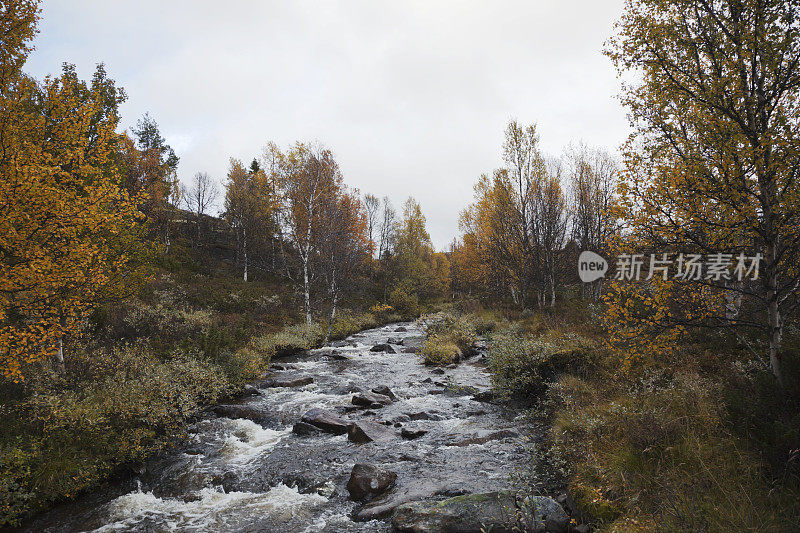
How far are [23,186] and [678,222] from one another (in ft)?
39.5

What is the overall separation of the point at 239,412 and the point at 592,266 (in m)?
23.6

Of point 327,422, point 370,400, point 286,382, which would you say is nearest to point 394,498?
point 327,422

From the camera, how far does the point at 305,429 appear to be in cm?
962

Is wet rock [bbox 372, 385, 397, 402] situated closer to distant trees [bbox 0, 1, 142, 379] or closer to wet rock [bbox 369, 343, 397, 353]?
wet rock [bbox 369, 343, 397, 353]

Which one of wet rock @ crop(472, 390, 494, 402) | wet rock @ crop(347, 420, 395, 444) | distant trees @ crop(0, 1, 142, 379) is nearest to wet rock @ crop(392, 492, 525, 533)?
wet rock @ crop(347, 420, 395, 444)

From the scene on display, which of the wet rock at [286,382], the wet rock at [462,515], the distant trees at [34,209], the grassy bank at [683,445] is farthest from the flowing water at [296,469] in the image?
the distant trees at [34,209]

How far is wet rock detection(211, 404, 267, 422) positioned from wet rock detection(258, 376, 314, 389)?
2543mm

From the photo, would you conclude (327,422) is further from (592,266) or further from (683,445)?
(592,266)

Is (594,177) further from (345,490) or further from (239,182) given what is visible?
(239,182)

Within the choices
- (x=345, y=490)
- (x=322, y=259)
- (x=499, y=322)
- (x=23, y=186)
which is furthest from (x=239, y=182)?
(x=345, y=490)

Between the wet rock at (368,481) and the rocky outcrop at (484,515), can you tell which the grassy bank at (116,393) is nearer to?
the wet rock at (368,481)

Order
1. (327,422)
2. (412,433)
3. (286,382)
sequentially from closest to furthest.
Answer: (412,433), (327,422), (286,382)

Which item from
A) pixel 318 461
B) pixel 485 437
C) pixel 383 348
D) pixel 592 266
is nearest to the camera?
pixel 318 461

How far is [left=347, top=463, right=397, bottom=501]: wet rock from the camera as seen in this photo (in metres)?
6.55
